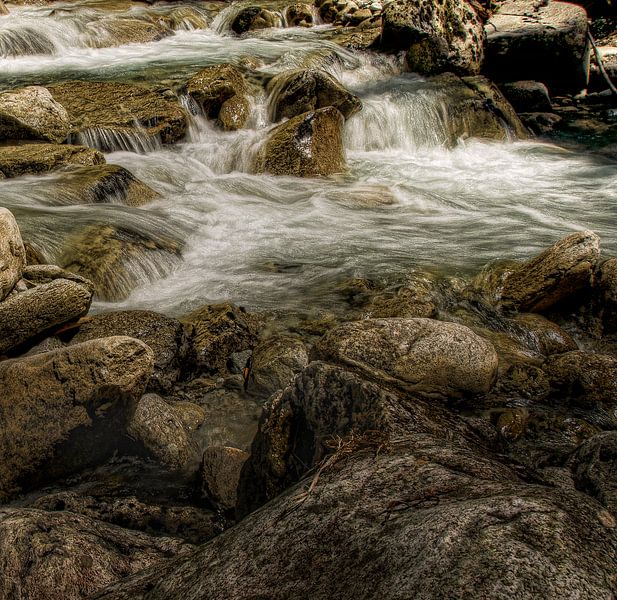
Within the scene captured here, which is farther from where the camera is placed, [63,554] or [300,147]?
[300,147]

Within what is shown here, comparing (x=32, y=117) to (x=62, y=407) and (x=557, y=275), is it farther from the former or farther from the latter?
(x=557, y=275)

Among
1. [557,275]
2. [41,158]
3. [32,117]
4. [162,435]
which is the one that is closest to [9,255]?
[162,435]

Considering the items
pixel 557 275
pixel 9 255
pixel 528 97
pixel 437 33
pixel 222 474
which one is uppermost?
pixel 437 33

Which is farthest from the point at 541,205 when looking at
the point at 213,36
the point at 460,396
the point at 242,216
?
the point at 213,36

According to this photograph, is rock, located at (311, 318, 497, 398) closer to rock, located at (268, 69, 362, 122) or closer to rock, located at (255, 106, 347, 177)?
rock, located at (255, 106, 347, 177)

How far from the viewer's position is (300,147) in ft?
38.8

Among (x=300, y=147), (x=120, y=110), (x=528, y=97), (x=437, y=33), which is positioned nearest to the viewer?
(x=300, y=147)

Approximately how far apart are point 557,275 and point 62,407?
528 cm

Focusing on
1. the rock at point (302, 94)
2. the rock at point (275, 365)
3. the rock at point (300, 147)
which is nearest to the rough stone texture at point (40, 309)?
the rock at point (275, 365)

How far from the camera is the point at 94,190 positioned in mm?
9180

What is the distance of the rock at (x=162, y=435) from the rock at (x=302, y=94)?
9.90 m

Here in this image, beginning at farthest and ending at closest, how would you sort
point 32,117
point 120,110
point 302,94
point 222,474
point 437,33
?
1. point 437,33
2. point 302,94
3. point 120,110
4. point 32,117
5. point 222,474

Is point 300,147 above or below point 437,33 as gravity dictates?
below

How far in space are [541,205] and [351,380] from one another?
9339 mm
